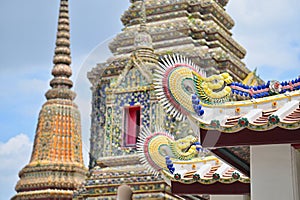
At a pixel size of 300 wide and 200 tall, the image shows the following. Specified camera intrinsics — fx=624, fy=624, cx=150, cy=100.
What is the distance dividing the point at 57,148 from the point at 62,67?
268cm

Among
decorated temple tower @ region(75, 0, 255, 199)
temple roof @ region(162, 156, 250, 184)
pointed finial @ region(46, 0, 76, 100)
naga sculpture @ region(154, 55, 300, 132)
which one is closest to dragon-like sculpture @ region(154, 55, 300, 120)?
naga sculpture @ region(154, 55, 300, 132)

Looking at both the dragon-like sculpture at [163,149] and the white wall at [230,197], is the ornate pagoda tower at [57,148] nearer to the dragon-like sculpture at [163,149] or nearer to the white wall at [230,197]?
the dragon-like sculpture at [163,149]

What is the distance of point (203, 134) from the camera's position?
5.55m

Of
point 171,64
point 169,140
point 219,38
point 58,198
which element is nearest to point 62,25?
point 58,198

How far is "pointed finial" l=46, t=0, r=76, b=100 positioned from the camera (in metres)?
18.5

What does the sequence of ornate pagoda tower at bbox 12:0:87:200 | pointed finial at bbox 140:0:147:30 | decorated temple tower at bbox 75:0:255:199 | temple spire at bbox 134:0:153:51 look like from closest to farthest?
decorated temple tower at bbox 75:0:255:199, temple spire at bbox 134:0:153:51, pointed finial at bbox 140:0:147:30, ornate pagoda tower at bbox 12:0:87:200

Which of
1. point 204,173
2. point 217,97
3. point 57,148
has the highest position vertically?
point 57,148

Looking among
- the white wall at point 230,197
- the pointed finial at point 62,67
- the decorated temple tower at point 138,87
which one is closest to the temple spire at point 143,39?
the decorated temple tower at point 138,87

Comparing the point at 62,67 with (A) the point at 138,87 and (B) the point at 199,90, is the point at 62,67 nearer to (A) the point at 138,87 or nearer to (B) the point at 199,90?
(A) the point at 138,87

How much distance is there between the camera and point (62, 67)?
1886cm

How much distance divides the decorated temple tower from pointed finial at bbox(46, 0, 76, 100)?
5.54 metres

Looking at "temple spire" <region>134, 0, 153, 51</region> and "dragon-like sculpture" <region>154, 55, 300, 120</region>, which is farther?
"temple spire" <region>134, 0, 153, 51</region>

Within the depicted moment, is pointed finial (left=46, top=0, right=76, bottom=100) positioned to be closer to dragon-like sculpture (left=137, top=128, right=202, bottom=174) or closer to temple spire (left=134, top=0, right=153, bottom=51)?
temple spire (left=134, top=0, right=153, bottom=51)

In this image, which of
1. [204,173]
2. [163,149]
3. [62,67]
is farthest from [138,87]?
[62,67]
